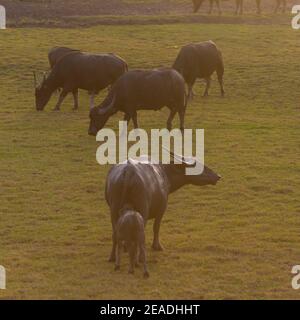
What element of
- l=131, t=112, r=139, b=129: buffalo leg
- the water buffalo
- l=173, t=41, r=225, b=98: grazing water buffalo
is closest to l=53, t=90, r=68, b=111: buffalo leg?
l=173, t=41, r=225, b=98: grazing water buffalo

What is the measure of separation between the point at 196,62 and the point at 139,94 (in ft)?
15.8

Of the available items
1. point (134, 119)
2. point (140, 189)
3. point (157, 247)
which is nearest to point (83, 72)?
point (134, 119)

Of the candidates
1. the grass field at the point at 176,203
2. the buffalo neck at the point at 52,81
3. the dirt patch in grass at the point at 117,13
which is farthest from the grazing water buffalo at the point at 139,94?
the dirt patch in grass at the point at 117,13

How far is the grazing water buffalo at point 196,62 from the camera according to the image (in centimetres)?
2608

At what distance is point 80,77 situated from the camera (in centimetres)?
2500

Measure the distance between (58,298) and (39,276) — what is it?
0.94 meters

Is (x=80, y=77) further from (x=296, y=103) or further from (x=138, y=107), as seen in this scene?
(x=296, y=103)

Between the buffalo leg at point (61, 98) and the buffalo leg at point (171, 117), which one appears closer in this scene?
the buffalo leg at point (171, 117)

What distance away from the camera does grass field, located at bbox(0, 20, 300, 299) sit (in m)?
12.9

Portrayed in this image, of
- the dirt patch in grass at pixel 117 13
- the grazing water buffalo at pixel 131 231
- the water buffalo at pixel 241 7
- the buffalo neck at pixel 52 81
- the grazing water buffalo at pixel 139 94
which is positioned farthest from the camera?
the water buffalo at pixel 241 7

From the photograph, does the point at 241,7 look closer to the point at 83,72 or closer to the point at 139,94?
the point at 83,72

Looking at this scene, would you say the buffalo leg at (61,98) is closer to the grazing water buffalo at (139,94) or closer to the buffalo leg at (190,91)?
the grazing water buffalo at (139,94)

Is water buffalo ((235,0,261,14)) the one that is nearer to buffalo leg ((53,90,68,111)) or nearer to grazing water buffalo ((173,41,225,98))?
grazing water buffalo ((173,41,225,98))

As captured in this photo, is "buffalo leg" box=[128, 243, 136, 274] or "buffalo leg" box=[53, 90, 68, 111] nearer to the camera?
"buffalo leg" box=[128, 243, 136, 274]
